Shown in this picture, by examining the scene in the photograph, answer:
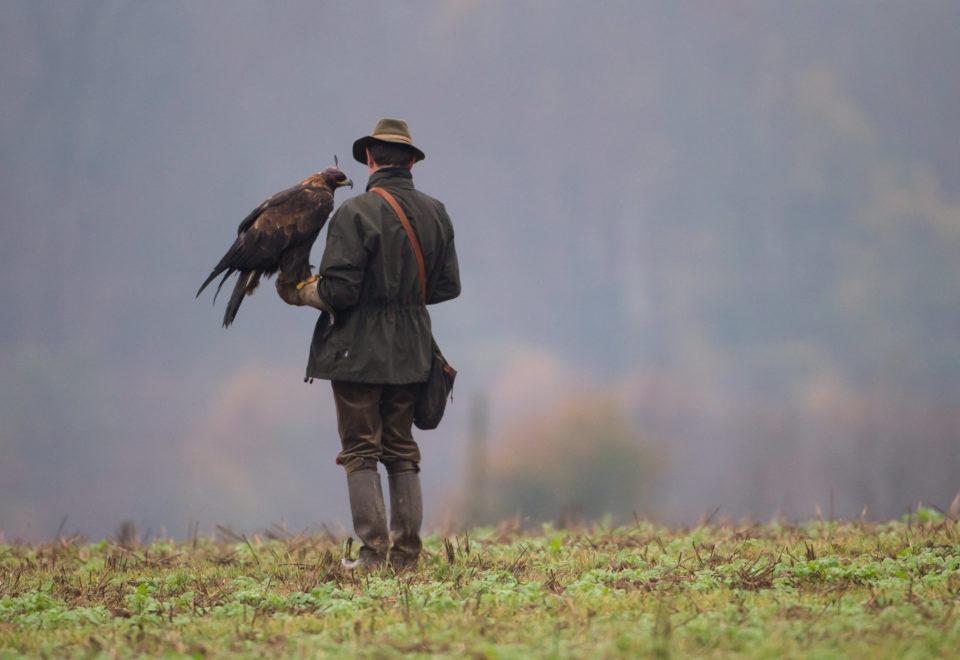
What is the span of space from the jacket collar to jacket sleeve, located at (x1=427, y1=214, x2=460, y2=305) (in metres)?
0.39

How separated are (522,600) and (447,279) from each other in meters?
2.47

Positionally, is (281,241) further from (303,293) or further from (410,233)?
(410,233)

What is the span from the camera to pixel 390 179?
24.8ft

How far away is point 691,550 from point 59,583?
418 centimetres

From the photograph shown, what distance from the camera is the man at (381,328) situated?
7246 mm

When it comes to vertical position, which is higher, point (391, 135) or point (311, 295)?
point (391, 135)

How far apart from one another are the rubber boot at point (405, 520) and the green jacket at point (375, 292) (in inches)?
29.6

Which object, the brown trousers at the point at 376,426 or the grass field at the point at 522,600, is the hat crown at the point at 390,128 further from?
the grass field at the point at 522,600

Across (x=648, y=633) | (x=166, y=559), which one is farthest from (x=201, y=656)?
(x=166, y=559)

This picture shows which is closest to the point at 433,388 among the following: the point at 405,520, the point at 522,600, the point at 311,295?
the point at 405,520

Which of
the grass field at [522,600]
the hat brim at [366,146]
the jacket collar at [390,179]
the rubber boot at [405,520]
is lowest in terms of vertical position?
the grass field at [522,600]

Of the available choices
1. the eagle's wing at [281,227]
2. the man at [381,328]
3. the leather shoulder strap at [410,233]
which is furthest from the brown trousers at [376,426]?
the eagle's wing at [281,227]

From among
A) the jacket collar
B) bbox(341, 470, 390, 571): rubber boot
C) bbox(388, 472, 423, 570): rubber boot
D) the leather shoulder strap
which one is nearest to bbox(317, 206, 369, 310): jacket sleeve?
the leather shoulder strap

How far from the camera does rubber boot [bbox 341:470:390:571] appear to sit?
7.41m
